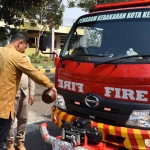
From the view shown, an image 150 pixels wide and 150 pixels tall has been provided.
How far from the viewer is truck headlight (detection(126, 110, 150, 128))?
A: 2.74 meters

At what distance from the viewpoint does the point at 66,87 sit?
3.45 meters

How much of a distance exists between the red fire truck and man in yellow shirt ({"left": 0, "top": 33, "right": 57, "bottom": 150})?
21.9 inches

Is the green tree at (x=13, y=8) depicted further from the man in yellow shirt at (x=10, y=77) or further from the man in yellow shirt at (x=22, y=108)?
the man in yellow shirt at (x=10, y=77)

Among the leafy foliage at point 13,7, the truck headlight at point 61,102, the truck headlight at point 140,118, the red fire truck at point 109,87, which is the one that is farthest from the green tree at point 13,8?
the truck headlight at point 140,118

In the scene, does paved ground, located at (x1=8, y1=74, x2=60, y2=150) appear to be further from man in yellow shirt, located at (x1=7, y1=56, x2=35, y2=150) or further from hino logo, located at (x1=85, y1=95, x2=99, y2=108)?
hino logo, located at (x1=85, y1=95, x2=99, y2=108)

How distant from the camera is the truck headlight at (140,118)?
2.74 m

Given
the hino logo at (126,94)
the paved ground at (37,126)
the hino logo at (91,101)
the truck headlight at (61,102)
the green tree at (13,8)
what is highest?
the green tree at (13,8)

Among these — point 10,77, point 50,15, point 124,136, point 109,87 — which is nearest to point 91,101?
point 109,87

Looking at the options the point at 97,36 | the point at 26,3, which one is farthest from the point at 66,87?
the point at 26,3

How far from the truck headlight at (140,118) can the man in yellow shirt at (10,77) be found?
3.14 feet

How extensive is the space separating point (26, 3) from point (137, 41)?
6.57m

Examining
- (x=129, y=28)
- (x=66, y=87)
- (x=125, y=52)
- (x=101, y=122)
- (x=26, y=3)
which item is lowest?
(x=101, y=122)

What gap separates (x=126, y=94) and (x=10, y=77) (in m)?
1.30

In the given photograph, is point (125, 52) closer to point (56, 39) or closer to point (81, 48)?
point (81, 48)
